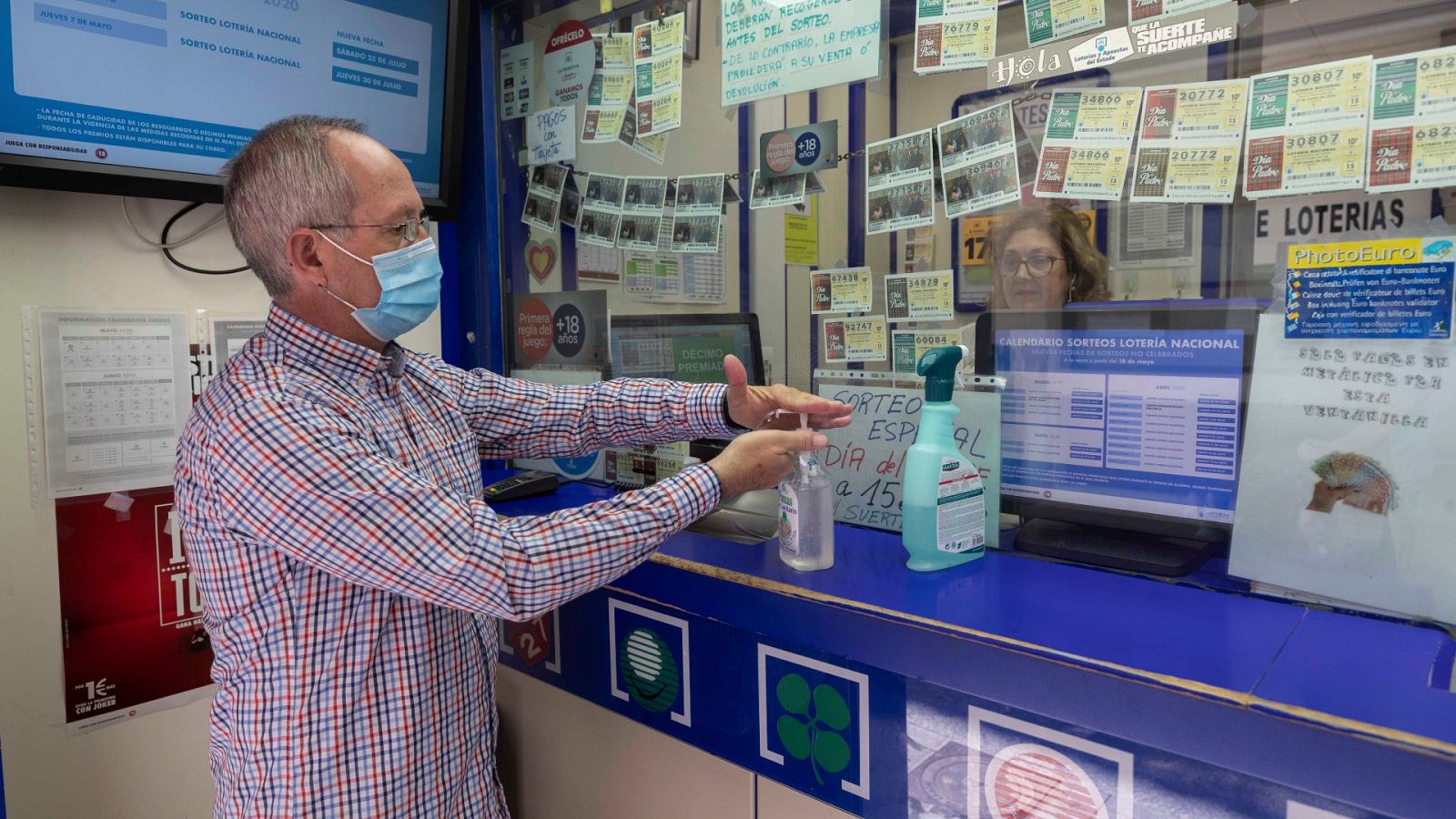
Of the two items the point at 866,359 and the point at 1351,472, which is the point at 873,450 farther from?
the point at 1351,472

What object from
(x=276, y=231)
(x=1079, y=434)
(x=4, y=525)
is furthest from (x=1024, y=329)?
(x=4, y=525)

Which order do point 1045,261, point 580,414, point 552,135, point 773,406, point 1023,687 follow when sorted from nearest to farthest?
point 1023,687 < point 773,406 < point 580,414 < point 1045,261 < point 552,135

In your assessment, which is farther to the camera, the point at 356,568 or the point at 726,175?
the point at 726,175

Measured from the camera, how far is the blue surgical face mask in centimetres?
127

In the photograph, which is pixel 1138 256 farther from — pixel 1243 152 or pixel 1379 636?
pixel 1379 636

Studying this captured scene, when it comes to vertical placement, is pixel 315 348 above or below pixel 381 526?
above

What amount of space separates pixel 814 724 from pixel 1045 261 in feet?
3.26

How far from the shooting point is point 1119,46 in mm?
1258

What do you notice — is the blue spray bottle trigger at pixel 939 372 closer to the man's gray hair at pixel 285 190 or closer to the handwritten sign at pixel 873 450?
the handwritten sign at pixel 873 450

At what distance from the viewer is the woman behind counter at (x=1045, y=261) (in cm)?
165

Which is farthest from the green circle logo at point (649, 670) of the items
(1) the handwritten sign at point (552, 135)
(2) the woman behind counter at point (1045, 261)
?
(1) the handwritten sign at point (552, 135)

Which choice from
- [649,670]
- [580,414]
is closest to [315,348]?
[580,414]

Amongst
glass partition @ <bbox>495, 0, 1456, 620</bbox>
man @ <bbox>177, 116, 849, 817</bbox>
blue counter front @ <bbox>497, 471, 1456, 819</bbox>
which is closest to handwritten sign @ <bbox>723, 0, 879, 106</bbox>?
glass partition @ <bbox>495, 0, 1456, 620</bbox>

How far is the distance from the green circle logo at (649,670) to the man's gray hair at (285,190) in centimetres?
78
